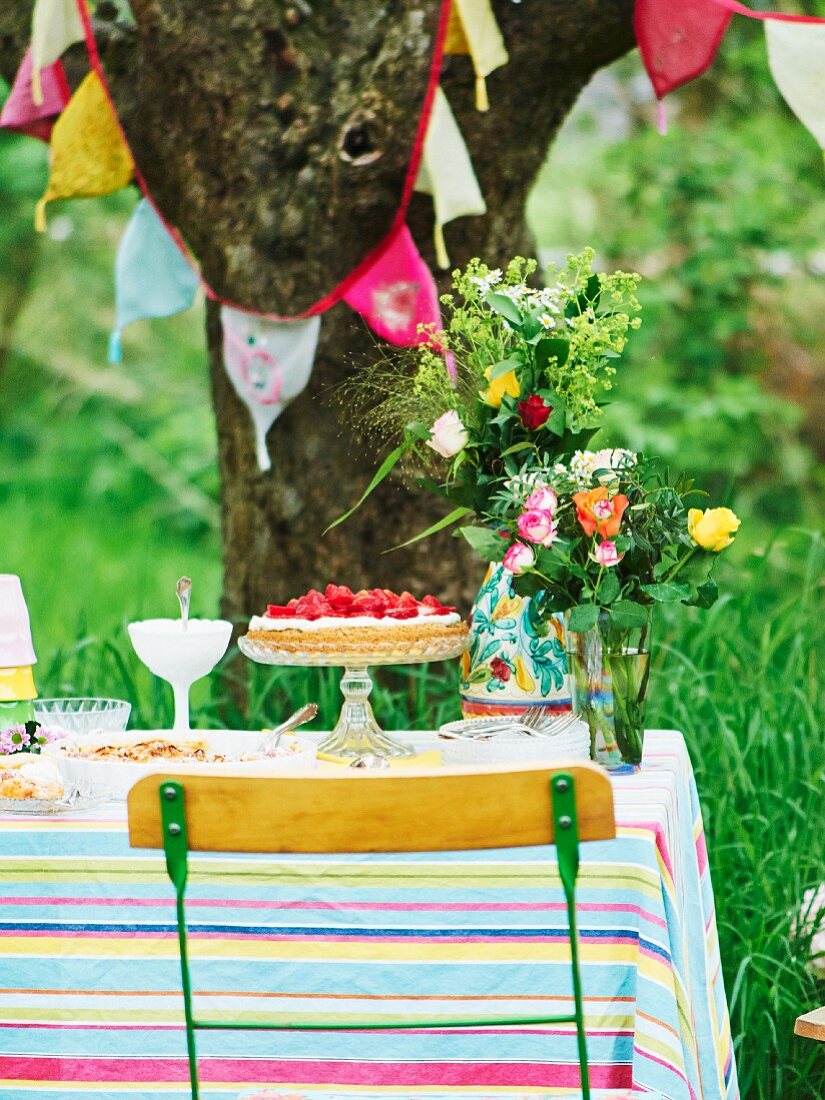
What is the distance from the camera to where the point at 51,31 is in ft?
9.00

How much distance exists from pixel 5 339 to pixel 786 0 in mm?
4631

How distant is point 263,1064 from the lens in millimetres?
1417

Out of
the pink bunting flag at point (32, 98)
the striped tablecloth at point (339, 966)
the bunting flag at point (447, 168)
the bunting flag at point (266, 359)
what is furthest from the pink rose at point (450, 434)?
the pink bunting flag at point (32, 98)

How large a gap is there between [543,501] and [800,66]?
1.17 m

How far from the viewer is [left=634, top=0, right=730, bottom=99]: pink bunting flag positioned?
265 centimetres

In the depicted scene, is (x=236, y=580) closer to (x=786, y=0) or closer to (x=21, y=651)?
(x=21, y=651)

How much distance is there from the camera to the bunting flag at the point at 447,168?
2652 mm

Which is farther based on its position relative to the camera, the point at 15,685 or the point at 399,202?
the point at 399,202

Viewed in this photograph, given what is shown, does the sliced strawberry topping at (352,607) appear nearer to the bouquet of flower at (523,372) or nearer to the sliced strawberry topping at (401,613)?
the sliced strawberry topping at (401,613)

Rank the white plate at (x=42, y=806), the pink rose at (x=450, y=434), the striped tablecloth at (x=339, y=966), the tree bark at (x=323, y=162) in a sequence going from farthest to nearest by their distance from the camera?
the tree bark at (x=323, y=162) → the pink rose at (x=450, y=434) → the white plate at (x=42, y=806) → the striped tablecloth at (x=339, y=966)

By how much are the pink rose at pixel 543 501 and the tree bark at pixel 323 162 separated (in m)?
1.42

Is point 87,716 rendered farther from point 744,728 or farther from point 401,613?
point 744,728

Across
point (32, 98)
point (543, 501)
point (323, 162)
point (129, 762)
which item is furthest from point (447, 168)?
point (129, 762)

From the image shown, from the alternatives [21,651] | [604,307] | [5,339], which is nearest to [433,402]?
[604,307]
